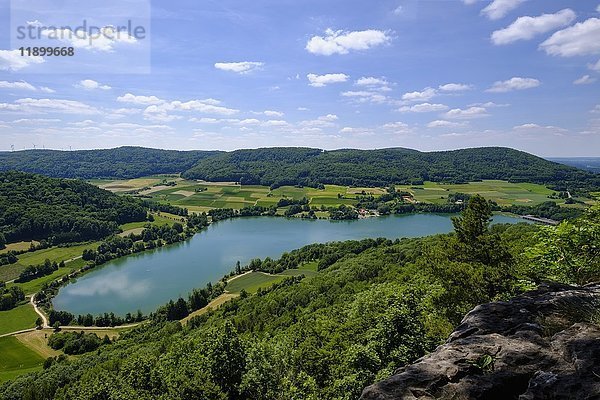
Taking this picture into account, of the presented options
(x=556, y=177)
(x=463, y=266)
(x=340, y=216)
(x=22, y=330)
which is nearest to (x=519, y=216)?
(x=340, y=216)

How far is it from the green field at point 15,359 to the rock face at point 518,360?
53901 millimetres

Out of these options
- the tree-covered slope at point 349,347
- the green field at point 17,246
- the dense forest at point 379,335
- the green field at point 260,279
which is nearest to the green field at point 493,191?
the green field at point 260,279

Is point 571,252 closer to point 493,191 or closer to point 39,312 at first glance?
point 39,312

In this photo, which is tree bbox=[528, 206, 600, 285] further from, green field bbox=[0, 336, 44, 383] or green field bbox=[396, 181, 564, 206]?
green field bbox=[396, 181, 564, 206]

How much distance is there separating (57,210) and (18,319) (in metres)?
56.6

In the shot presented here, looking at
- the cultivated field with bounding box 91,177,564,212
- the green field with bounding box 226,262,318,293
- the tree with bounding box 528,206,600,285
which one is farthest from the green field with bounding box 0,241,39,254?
the tree with bounding box 528,206,600,285

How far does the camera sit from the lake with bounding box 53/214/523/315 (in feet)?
213

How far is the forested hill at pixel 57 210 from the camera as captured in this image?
98.4 meters

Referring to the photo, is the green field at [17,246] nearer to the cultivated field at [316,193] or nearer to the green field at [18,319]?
the green field at [18,319]

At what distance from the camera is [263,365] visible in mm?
16000

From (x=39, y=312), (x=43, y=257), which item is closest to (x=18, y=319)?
(x=39, y=312)

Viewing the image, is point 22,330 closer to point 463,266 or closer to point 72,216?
point 72,216

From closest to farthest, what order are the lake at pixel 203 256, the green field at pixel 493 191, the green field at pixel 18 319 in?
1. the green field at pixel 18 319
2. the lake at pixel 203 256
3. the green field at pixel 493 191

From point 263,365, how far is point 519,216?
366ft
